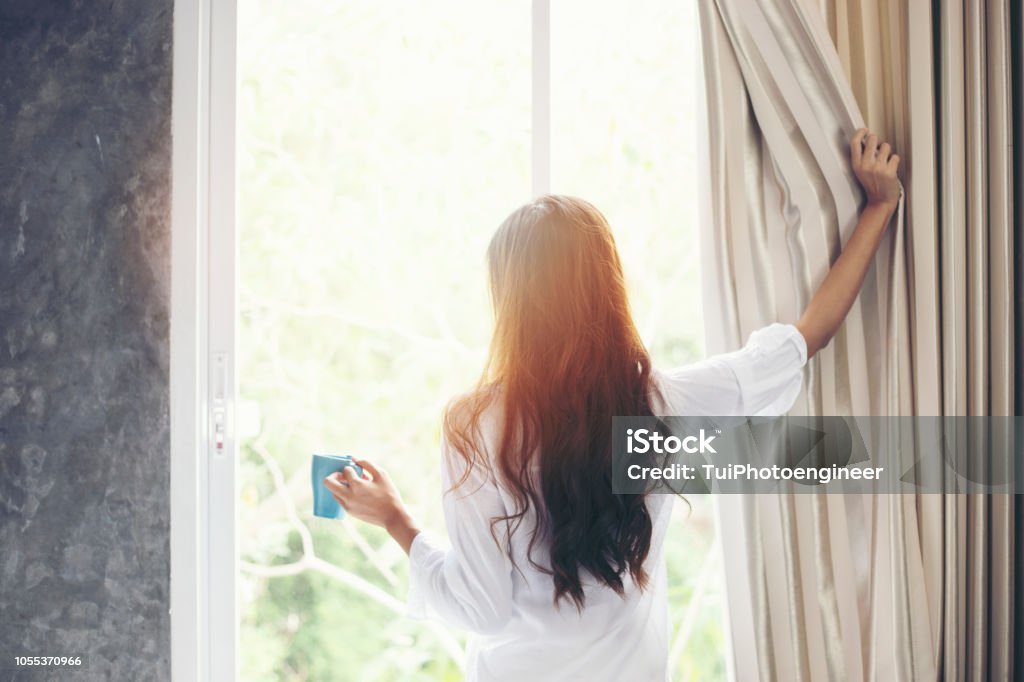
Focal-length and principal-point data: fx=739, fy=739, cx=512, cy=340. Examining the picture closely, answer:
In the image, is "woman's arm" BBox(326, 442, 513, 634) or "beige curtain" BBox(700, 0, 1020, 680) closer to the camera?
"woman's arm" BBox(326, 442, 513, 634)

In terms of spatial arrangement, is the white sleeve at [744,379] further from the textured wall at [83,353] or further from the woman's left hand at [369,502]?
the textured wall at [83,353]

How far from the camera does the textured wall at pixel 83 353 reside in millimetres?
1434

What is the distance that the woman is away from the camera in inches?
40.7

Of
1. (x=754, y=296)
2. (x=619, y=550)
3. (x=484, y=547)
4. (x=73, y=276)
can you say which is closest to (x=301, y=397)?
(x=73, y=276)

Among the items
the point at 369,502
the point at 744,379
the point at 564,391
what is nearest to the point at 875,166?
the point at 744,379

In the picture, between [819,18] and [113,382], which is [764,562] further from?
[113,382]

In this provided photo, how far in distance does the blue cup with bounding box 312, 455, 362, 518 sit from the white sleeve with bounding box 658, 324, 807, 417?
547 mm

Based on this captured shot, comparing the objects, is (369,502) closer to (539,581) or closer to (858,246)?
(539,581)

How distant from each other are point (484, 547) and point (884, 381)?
787 mm

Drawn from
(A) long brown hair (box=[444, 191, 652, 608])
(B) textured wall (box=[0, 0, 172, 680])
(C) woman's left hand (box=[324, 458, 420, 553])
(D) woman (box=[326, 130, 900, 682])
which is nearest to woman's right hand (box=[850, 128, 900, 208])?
(D) woman (box=[326, 130, 900, 682])

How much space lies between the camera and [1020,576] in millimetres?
1298

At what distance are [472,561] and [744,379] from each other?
1.62ft

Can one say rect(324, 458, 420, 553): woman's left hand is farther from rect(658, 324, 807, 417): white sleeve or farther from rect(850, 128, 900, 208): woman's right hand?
rect(850, 128, 900, 208): woman's right hand

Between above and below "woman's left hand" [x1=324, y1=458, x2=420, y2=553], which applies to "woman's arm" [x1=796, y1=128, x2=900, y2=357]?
above
